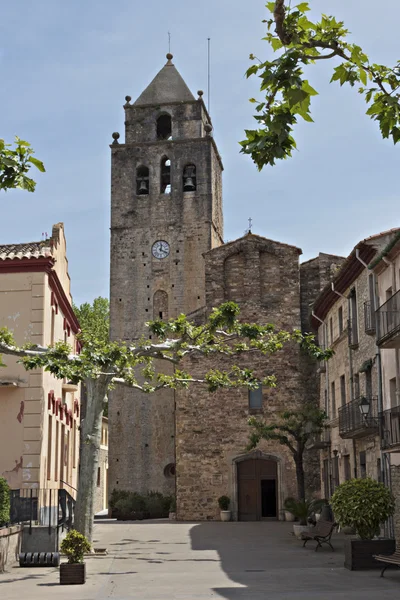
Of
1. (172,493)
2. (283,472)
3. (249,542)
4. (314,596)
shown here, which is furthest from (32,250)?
(172,493)

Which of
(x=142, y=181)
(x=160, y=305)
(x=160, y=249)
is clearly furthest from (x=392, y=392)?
(x=142, y=181)

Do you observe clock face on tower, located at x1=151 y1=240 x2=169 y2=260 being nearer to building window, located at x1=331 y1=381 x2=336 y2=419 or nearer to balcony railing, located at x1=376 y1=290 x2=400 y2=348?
building window, located at x1=331 y1=381 x2=336 y2=419

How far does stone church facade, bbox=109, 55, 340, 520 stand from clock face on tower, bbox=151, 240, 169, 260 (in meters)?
0.05

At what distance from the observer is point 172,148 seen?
145 feet

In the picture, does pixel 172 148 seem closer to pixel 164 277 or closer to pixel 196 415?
pixel 164 277

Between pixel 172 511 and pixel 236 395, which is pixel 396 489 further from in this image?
pixel 172 511

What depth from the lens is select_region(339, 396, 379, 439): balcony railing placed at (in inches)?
803

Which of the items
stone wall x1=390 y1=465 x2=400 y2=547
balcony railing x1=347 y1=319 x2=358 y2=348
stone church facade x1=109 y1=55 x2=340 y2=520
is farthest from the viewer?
stone church facade x1=109 y1=55 x2=340 y2=520

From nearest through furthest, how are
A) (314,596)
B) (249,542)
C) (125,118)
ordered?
(314,596)
(249,542)
(125,118)

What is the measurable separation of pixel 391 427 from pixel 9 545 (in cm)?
843

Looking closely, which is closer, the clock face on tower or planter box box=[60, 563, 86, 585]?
planter box box=[60, 563, 86, 585]

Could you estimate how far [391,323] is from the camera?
711 inches

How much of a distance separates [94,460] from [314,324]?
15750 millimetres

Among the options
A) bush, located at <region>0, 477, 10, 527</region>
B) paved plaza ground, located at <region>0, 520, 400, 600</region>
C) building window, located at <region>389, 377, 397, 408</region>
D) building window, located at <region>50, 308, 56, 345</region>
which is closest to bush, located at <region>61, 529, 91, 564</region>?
paved plaza ground, located at <region>0, 520, 400, 600</region>
